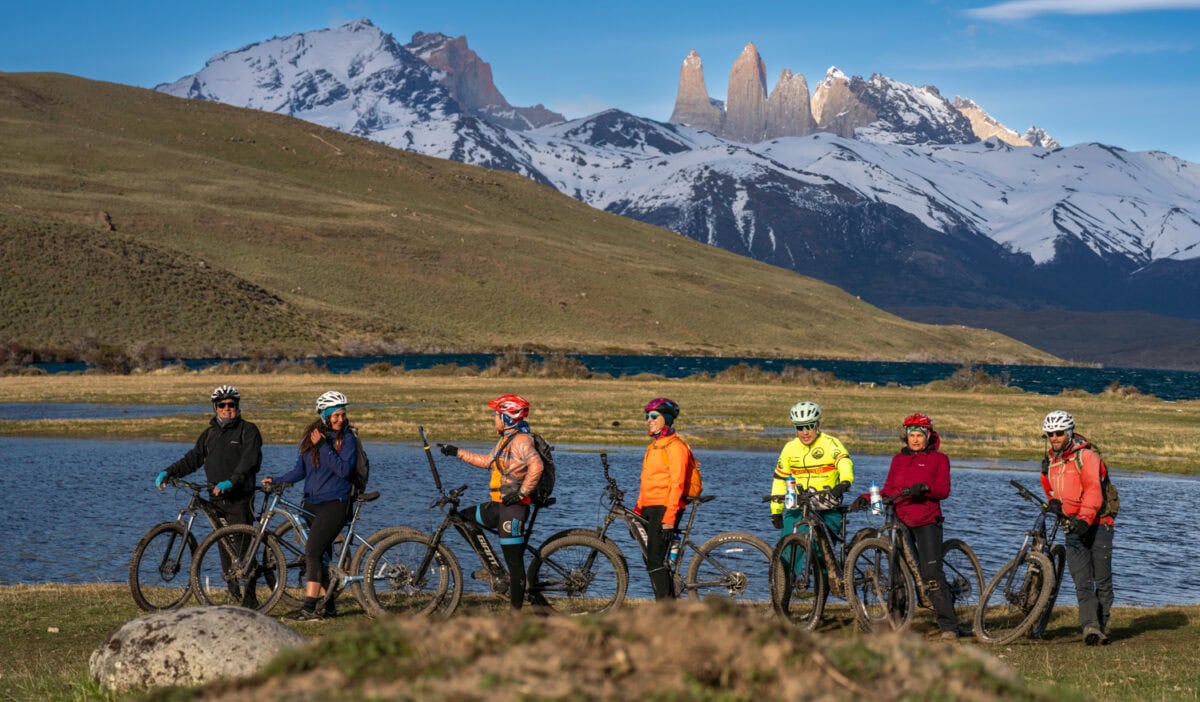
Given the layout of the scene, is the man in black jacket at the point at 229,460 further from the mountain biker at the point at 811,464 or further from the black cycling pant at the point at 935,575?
the black cycling pant at the point at 935,575

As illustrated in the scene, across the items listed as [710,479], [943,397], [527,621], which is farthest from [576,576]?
[943,397]

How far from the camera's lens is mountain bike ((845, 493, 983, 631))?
1381cm

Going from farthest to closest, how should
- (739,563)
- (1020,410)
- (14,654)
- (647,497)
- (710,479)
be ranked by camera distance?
(1020,410) → (710,479) → (739,563) → (647,497) → (14,654)

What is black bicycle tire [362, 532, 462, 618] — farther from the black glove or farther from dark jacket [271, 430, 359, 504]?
the black glove

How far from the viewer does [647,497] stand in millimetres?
14164

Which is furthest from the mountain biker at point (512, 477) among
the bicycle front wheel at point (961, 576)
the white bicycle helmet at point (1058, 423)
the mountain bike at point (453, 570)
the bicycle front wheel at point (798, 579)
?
the white bicycle helmet at point (1058, 423)

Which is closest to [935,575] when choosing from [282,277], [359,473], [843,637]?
[843,637]

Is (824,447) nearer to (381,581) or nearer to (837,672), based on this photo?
(381,581)

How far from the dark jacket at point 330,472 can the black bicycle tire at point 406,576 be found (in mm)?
760

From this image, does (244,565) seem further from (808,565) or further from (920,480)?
(920,480)

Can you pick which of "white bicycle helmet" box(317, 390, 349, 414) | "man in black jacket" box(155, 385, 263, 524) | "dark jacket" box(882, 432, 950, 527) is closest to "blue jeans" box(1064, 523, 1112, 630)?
"dark jacket" box(882, 432, 950, 527)

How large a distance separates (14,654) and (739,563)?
25.3 feet

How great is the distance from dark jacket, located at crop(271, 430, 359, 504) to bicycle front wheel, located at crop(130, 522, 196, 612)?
5.90ft

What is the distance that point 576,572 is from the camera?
47.1ft
